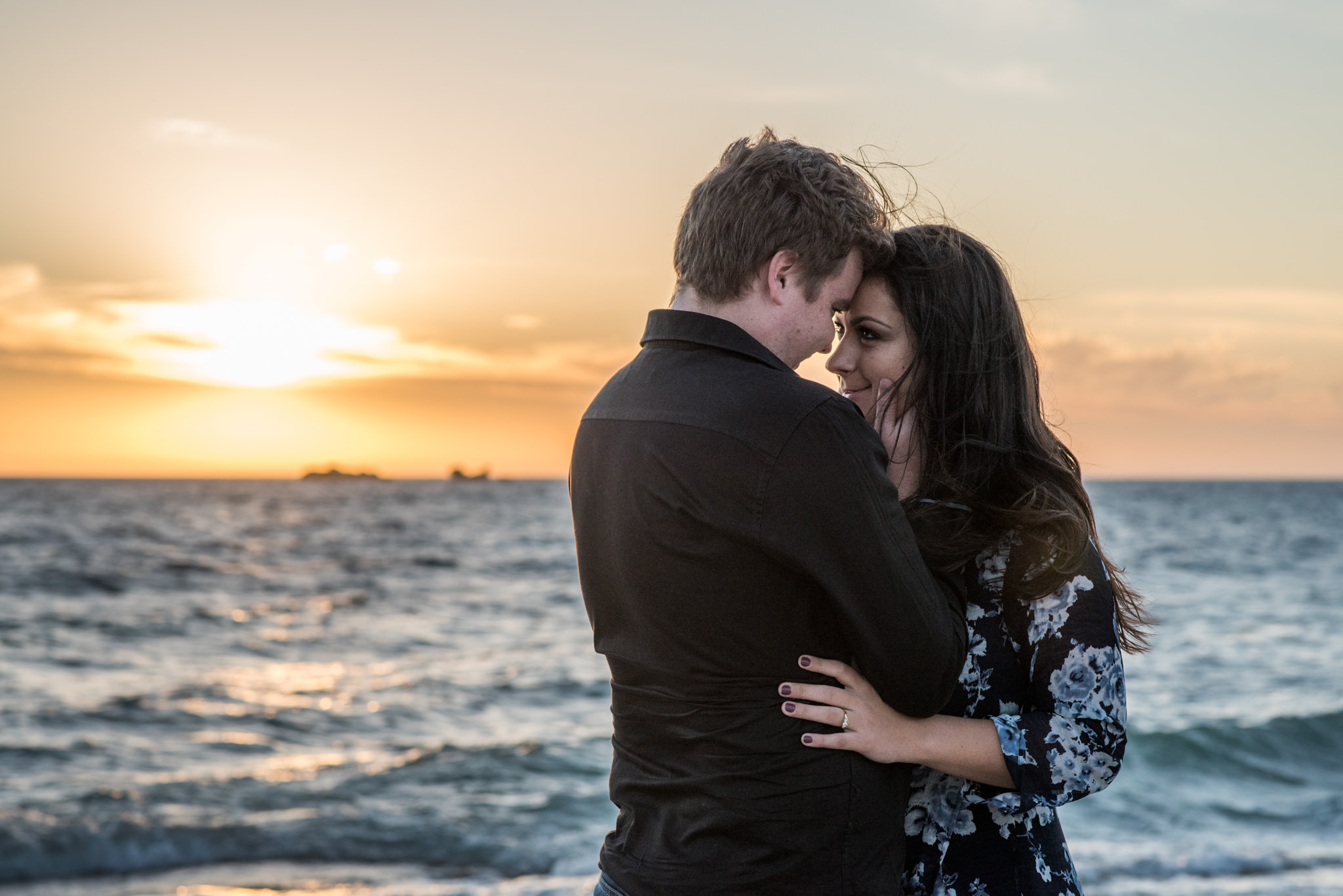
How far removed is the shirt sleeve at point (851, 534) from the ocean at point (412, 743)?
195 inches

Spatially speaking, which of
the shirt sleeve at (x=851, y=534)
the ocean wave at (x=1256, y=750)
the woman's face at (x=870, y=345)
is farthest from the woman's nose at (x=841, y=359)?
the ocean wave at (x=1256, y=750)

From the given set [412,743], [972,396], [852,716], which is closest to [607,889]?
[852,716]

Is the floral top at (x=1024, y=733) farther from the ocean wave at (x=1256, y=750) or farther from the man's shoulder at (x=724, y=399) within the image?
the ocean wave at (x=1256, y=750)

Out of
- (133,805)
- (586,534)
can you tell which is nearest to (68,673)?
(133,805)

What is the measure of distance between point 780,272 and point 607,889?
1.14 meters

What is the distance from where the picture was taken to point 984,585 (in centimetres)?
209

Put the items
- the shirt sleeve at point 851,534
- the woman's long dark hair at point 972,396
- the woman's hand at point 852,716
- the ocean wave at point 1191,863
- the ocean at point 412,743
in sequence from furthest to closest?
the ocean at point 412,743 < the ocean wave at point 1191,863 < the woman's long dark hair at point 972,396 < the woman's hand at point 852,716 < the shirt sleeve at point 851,534

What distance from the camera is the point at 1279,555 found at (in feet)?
89.2

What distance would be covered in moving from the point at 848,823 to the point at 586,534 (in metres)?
0.66

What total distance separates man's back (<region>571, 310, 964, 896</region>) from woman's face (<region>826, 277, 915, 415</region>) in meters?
0.47

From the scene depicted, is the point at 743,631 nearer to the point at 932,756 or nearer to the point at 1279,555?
the point at 932,756

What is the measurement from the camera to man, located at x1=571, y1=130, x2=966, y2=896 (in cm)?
169

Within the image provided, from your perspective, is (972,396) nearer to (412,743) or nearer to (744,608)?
(744,608)

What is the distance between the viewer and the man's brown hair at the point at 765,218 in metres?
1.91
